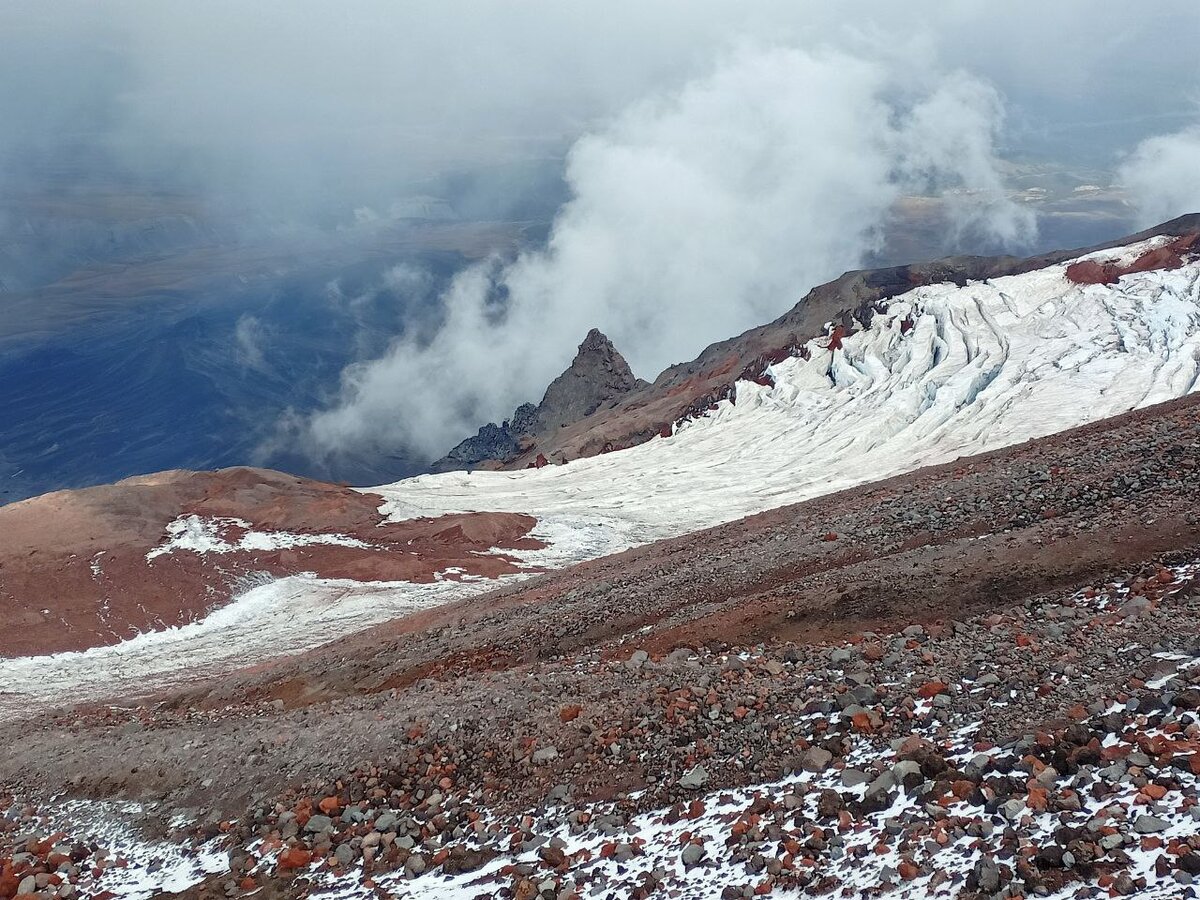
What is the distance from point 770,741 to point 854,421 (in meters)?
66.3

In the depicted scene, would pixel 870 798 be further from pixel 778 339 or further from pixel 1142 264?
pixel 778 339

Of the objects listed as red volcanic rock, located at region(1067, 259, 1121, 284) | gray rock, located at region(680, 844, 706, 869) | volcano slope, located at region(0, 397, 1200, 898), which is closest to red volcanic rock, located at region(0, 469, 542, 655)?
volcano slope, located at region(0, 397, 1200, 898)

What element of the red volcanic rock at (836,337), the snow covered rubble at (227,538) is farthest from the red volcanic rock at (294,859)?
the red volcanic rock at (836,337)

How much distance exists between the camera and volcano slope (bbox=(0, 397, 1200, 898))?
8445 millimetres

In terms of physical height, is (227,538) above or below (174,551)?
above

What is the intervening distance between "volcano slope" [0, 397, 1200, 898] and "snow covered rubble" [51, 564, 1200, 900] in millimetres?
34

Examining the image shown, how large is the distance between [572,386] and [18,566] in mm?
126264

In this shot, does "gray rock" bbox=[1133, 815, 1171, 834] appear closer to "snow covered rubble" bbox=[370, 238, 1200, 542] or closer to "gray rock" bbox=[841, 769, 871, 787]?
"gray rock" bbox=[841, 769, 871, 787]

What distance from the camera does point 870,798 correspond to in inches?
362

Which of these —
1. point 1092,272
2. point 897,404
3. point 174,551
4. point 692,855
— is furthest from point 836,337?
point 692,855

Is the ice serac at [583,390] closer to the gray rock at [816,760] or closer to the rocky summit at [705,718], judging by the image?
the rocky summit at [705,718]

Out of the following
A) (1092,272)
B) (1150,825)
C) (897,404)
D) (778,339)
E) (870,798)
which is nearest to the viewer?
(1150,825)

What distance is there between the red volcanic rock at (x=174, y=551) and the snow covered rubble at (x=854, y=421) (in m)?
1.85

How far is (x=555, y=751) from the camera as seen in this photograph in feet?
41.1
